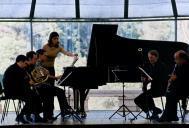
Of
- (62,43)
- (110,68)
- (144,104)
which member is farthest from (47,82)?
(62,43)

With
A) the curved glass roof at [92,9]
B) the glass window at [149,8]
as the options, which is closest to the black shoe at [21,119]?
the curved glass roof at [92,9]

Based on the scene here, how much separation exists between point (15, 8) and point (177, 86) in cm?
484

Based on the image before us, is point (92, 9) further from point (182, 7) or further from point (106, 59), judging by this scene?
point (106, 59)

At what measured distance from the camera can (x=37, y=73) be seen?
7840mm

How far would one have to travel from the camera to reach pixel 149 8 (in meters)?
11.0

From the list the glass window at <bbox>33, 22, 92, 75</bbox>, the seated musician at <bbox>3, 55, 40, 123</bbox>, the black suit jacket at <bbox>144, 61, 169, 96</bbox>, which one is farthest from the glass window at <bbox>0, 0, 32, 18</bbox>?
the black suit jacket at <bbox>144, 61, 169, 96</bbox>

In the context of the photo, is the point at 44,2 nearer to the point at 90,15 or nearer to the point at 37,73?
the point at 90,15

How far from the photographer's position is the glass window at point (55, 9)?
1092 cm

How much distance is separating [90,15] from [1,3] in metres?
2.03

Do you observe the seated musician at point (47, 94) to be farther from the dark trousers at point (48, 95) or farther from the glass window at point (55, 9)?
the glass window at point (55, 9)

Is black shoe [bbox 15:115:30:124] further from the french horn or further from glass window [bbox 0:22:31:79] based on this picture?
glass window [bbox 0:22:31:79]

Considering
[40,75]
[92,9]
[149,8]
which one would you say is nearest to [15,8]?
[92,9]

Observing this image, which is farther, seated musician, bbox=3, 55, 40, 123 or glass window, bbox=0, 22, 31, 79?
glass window, bbox=0, 22, 31, 79

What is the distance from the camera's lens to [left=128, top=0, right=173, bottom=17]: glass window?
35.9 feet
